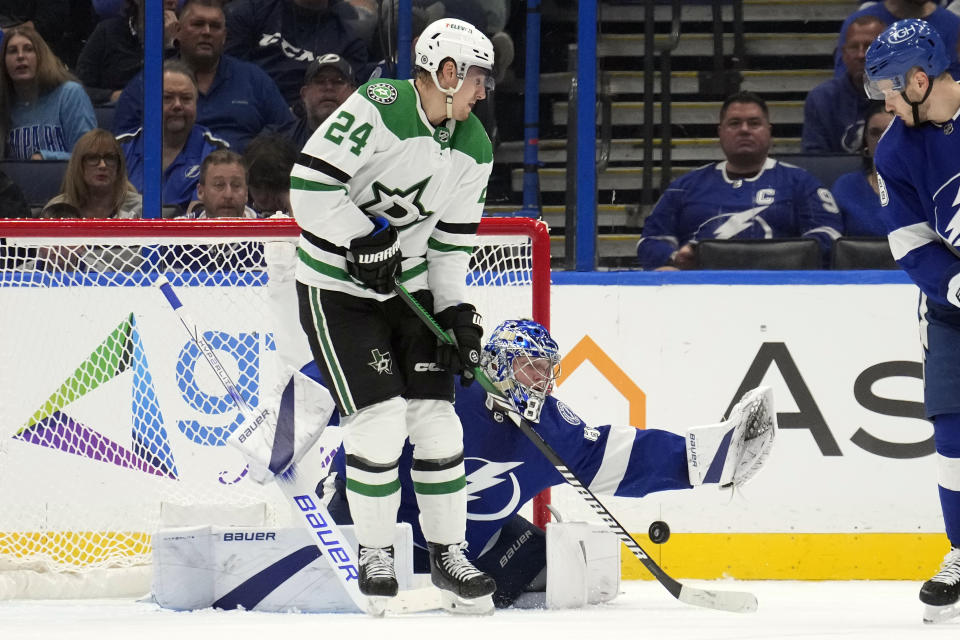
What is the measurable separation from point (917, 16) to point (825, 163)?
0.52m

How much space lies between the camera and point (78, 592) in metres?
3.38

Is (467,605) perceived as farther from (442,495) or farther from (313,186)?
(313,186)

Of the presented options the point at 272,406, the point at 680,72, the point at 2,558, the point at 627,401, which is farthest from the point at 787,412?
the point at 2,558

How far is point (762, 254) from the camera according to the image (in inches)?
154

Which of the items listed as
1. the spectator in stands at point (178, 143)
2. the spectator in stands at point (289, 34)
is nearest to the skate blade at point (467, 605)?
the spectator in stands at point (178, 143)

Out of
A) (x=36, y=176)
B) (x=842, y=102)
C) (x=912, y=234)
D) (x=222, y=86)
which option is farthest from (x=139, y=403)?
(x=842, y=102)

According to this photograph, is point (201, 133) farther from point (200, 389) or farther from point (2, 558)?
point (2, 558)

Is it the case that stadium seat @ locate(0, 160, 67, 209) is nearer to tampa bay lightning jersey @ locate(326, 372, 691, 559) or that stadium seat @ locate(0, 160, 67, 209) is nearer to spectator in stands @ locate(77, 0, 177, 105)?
spectator in stands @ locate(77, 0, 177, 105)

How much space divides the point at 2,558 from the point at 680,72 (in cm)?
223

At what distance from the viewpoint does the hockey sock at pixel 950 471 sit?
277 centimetres

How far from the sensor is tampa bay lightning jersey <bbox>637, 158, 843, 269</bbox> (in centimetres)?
395

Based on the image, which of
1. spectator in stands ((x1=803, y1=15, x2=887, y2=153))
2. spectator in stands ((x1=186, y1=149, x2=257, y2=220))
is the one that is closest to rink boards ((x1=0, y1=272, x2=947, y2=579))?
spectator in stands ((x1=803, y1=15, x2=887, y2=153))

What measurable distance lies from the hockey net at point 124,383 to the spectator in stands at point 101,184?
27cm

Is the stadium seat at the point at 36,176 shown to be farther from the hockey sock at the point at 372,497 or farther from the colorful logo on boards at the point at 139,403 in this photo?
the hockey sock at the point at 372,497
